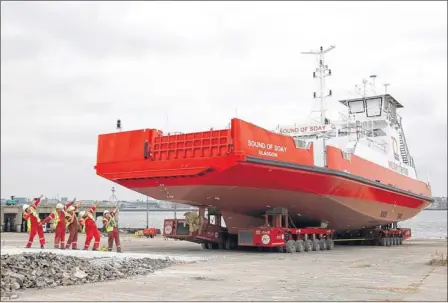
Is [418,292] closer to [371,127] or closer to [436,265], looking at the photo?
[436,265]

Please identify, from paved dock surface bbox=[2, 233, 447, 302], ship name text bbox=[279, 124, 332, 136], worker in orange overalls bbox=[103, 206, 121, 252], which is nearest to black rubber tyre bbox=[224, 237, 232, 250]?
worker in orange overalls bbox=[103, 206, 121, 252]

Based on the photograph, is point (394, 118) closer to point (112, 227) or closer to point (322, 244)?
point (322, 244)

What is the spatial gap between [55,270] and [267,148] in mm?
6481

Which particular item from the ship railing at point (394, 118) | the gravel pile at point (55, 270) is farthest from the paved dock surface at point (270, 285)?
the ship railing at point (394, 118)

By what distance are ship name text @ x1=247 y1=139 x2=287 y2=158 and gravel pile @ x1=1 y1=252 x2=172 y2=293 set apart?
4430mm

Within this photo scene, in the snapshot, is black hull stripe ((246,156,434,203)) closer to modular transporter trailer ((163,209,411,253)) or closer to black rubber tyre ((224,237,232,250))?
modular transporter trailer ((163,209,411,253))

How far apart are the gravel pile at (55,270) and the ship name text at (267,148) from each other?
443cm

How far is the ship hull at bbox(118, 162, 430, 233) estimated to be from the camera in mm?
12031

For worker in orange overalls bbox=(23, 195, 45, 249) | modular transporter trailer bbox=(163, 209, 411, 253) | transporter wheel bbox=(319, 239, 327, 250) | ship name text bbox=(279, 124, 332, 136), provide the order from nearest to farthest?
worker in orange overalls bbox=(23, 195, 45, 249), modular transporter trailer bbox=(163, 209, 411, 253), transporter wheel bbox=(319, 239, 327, 250), ship name text bbox=(279, 124, 332, 136)

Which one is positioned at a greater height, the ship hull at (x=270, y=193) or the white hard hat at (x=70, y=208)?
the ship hull at (x=270, y=193)

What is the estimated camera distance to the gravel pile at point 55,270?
6.43 m

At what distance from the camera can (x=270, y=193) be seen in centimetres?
1282

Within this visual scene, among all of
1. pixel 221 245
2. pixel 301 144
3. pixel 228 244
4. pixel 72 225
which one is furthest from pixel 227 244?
pixel 72 225

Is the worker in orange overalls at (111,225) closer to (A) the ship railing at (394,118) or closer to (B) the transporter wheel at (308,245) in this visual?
(B) the transporter wheel at (308,245)
